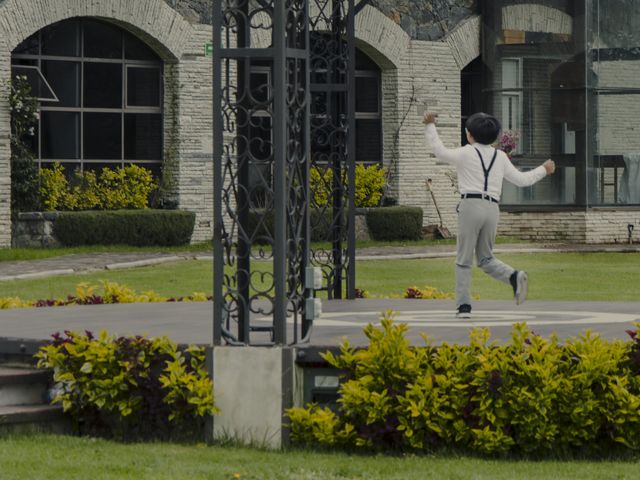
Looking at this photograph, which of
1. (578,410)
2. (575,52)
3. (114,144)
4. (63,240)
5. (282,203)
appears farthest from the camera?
(575,52)

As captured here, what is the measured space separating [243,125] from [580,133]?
22.0 m

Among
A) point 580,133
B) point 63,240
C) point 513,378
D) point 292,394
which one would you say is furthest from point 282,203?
point 580,133

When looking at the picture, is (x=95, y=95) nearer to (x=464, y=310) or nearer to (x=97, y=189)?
(x=97, y=189)

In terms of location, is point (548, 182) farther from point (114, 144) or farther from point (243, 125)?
point (243, 125)

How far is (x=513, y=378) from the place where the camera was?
8125 millimetres

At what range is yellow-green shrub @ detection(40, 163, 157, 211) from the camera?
26.0 meters

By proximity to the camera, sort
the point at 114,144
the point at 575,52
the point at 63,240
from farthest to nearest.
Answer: the point at 575,52 → the point at 114,144 → the point at 63,240

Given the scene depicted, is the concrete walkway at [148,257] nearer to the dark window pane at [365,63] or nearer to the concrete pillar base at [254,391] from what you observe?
the dark window pane at [365,63]

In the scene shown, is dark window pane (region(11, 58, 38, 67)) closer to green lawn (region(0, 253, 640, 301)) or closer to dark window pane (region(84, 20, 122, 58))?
dark window pane (region(84, 20, 122, 58))

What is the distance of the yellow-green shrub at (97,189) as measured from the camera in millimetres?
25953

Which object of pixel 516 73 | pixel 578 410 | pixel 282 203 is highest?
pixel 516 73

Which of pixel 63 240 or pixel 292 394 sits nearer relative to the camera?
pixel 292 394

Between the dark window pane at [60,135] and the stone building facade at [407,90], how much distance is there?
1061 mm

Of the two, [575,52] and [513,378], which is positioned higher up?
[575,52]
